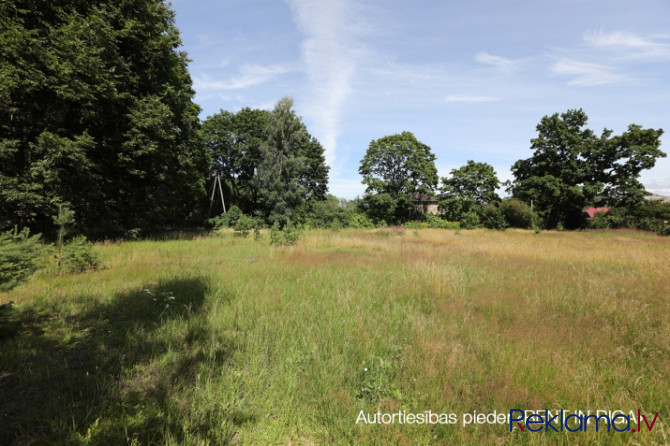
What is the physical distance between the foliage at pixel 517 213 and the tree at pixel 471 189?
11.1 ft

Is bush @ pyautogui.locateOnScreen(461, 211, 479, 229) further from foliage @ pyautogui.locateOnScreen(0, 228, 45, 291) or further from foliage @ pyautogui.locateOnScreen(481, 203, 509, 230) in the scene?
foliage @ pyautogui.locateOnScreen(0, 228, 45, 291)

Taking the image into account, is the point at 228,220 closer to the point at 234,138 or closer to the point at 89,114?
the point at 89,114

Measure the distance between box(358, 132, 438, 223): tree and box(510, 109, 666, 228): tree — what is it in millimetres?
14367

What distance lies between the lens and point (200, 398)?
2.79 m

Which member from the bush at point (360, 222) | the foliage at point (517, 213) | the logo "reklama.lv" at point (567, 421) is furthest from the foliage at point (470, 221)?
the logo "reklama.lv" at point (567, 421)

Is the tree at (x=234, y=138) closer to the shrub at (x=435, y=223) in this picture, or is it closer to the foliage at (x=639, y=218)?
the shrub at (x=435, y=223)

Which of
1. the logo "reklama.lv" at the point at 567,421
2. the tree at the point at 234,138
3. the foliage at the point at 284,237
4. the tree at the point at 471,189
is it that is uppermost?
the tree at the point at 234,138

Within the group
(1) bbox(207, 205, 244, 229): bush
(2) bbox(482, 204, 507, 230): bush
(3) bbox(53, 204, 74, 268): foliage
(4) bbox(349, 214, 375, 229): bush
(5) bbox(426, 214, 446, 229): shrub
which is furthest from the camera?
(2) bbox(482, 204, 507, 230): bush

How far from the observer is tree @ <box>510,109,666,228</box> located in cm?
3303

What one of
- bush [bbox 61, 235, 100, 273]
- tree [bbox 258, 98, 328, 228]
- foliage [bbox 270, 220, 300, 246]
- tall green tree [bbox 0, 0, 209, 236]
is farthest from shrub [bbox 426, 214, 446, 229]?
bush [bbox 61, 235, 100, 273]

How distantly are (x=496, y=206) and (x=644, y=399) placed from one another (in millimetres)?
40747

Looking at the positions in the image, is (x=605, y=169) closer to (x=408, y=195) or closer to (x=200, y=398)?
→ (x=408, y=195)

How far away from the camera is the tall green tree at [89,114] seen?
36.2 ft

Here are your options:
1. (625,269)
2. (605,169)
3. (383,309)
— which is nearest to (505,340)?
(383,309)
